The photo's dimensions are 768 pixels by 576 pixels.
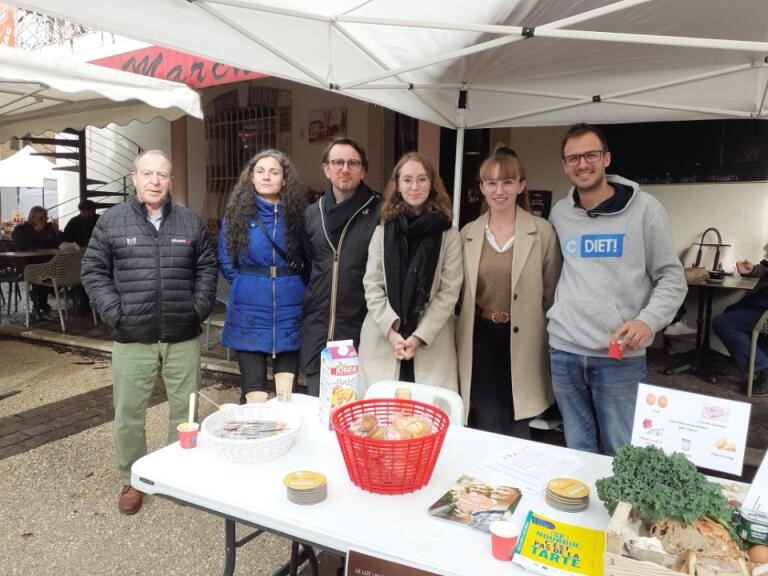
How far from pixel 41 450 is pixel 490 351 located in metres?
2.99

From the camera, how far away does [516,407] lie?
2.71 meters

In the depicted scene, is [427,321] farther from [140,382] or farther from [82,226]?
[82,226]

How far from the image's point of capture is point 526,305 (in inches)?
103

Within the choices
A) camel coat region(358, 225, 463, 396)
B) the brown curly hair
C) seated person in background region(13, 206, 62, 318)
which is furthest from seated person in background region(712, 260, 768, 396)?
seated person in background region(13, 206, 62, 318)

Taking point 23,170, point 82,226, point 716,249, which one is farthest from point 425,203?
point 23,170

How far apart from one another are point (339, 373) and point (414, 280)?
36.6 inches

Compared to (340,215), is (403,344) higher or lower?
lower

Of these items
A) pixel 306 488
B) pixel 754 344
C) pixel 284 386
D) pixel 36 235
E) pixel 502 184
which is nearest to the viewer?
pixel 306 488

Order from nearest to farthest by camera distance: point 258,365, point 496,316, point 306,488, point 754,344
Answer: point 306,488
point 496,316
point 258,365
point 754,344

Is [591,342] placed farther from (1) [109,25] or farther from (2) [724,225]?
(2) [724,225]

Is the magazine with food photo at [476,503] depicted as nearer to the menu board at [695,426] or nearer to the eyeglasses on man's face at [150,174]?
the menu board at [695,426]

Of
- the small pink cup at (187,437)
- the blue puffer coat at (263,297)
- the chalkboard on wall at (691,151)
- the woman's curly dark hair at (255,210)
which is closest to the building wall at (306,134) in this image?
the chalkboard on wall at (691,151)

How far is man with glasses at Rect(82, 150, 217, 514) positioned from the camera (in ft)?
9.15

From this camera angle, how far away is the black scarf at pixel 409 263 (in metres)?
2.67
